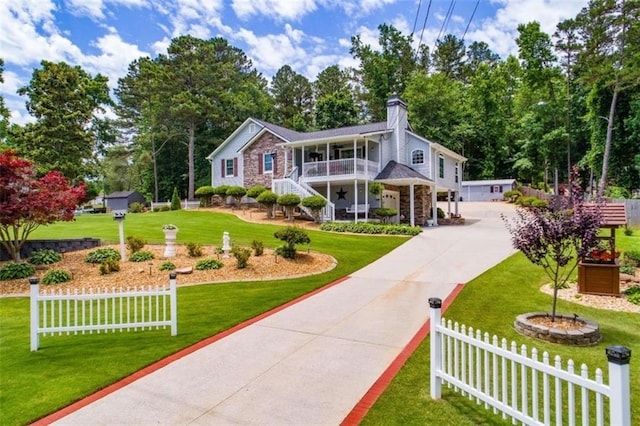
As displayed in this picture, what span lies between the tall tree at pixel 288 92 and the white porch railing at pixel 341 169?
2822 cm

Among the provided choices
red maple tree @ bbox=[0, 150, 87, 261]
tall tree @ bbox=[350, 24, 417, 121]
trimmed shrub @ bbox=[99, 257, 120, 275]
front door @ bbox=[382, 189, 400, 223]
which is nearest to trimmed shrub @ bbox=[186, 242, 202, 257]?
trimmed shrub @ bbox=[99, 257, 120, 275]

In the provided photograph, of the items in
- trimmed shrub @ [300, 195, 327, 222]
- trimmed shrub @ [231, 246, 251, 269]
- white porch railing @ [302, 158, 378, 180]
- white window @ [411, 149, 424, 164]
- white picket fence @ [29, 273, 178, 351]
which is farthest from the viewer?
white window @ [411, 149, 424, 164]

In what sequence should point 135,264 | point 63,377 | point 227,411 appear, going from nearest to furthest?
point 227,411
point 63,377
point 135,264

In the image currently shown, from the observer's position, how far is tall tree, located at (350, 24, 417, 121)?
4619 centimetres

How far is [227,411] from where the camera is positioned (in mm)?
3811

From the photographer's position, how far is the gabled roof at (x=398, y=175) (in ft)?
71.1

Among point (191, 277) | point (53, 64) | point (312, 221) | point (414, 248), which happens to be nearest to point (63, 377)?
point (191, 277)

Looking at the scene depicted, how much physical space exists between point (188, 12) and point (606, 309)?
1385cm

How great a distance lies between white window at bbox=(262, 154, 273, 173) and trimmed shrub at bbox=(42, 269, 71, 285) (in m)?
17.3

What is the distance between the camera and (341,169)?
2209 cm

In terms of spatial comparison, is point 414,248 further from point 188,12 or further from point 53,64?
point 53,64

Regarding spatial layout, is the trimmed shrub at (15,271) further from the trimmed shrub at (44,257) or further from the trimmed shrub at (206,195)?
the trimmed shrub at (206,195)

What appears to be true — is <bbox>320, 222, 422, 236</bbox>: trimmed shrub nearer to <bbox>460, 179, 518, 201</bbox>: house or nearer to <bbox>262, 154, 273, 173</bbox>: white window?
<bbox>262, 154, 273, 173</bbox>: white window

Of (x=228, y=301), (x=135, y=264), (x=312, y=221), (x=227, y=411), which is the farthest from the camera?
(x=312, y=221)
